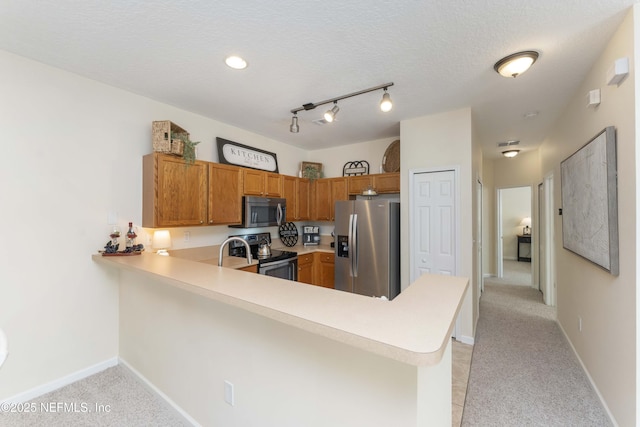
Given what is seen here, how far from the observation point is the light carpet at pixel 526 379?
1.93 metres

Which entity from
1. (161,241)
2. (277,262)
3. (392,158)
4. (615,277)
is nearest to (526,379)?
(615,277)

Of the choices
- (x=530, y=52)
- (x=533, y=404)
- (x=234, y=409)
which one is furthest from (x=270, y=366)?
(x=530, y=52)

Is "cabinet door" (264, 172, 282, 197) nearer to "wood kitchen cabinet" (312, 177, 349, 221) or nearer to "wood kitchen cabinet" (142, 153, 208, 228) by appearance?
"wood kitchen cabinet" (312, 177, 349, 221)

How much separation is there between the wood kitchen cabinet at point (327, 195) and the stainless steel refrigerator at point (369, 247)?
2.04ft

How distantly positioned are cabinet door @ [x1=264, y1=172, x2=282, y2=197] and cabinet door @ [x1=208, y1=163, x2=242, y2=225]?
1.52 ft

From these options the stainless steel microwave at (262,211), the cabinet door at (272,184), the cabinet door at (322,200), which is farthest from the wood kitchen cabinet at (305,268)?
the cabinet door at (272,184)

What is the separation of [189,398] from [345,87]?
2.76 m

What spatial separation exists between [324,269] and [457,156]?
8.06 ft

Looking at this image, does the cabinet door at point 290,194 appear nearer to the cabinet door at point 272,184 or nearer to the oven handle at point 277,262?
the cabinet door at point 272,184

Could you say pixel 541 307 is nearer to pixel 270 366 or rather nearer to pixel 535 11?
pixel 535 11

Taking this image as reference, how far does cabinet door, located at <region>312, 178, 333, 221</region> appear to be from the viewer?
4530 mm

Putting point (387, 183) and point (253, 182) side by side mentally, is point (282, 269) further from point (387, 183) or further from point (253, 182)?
point (387, 183)

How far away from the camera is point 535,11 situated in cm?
156

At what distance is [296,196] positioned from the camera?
172 inches
